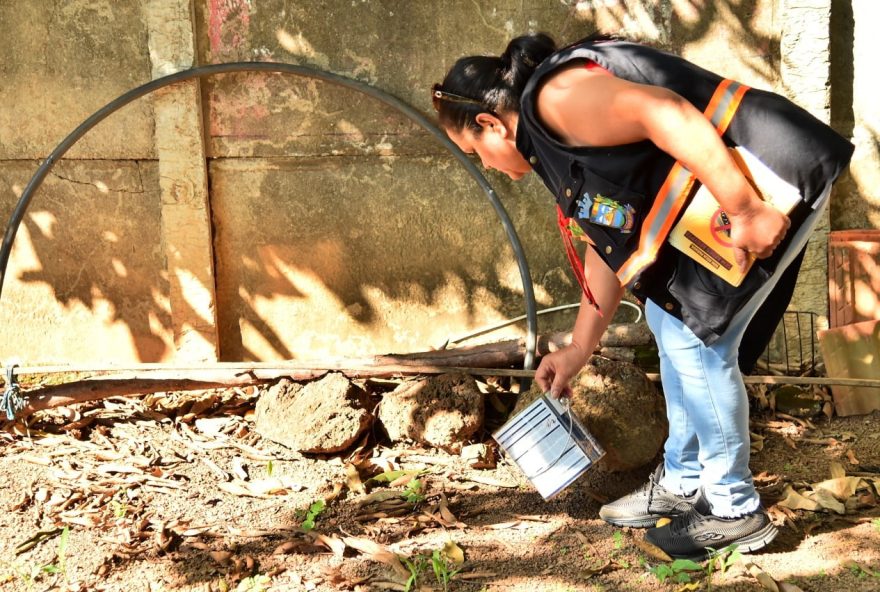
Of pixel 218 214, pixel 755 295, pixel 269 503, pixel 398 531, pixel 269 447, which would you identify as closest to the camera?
pixel 755 295

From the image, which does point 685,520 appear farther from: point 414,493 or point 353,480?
point 353,480

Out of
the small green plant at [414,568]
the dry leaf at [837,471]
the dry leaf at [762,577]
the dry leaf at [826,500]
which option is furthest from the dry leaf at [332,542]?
the dry leaf at [837,471]

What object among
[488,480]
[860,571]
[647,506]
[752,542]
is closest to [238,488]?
[488,480]

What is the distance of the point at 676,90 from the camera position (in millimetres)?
2086

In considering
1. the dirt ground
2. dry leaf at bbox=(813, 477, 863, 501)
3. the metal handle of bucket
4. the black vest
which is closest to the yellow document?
the black vest

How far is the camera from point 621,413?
3.28 metres

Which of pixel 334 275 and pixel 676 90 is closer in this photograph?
pixel 676 90

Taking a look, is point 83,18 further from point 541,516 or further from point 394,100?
point 541,516

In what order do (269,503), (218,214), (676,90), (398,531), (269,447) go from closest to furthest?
(676,90)
(398,531)
(269,503)
(269,447)
(218,214)

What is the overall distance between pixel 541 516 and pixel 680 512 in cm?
51

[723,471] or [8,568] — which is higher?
[723,471]

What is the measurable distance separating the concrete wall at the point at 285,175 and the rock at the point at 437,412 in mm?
Answer: 539

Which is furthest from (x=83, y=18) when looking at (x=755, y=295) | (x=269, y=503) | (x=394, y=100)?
(x=755, y=295)

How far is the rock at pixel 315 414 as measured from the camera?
11.7 ft
